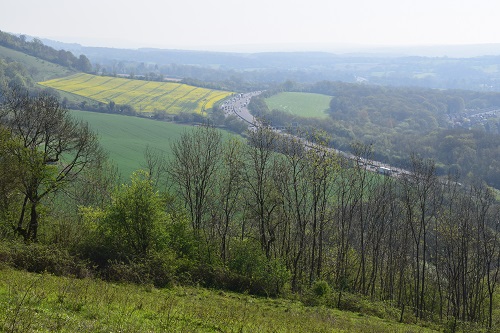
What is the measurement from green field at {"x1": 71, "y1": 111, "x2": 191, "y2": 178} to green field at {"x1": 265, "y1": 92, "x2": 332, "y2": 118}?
53524 millimetres

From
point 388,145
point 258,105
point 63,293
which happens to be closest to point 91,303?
point 63,293

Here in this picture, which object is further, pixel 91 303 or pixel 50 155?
pixel 50 155

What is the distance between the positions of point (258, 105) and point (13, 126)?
126 metres

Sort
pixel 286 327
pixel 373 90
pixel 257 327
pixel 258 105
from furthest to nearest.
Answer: pixel 373 90 < pixel 258 105 < pixel 286 327 < pixel 257 327

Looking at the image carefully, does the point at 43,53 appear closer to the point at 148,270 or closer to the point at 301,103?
the point at 301,103

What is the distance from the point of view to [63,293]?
13.1 m

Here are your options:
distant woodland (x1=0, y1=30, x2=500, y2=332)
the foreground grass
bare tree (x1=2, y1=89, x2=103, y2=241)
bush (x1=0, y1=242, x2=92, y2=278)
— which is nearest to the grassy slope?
distant woodland (x1=0, y1=30, x2=500, y2=332)

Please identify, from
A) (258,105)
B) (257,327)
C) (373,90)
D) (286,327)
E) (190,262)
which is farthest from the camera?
(373,90)

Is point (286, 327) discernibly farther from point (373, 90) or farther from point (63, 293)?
point (373, 90)

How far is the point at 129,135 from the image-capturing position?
99.3m

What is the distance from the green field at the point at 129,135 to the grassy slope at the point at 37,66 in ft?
201

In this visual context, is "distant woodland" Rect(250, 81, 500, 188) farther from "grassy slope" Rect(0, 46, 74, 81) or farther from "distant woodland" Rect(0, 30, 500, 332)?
"grassy slope" Rect(0, 46, 74, 81)


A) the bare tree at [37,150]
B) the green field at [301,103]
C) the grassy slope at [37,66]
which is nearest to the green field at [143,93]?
→ the grassy slope at [37,66]

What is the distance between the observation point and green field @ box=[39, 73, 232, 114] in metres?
139
